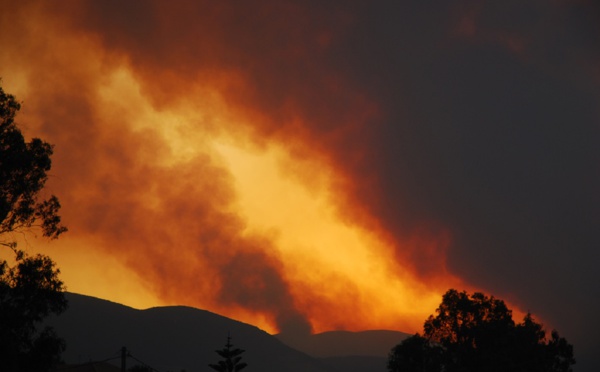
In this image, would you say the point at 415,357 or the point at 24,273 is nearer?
the point at 24,273

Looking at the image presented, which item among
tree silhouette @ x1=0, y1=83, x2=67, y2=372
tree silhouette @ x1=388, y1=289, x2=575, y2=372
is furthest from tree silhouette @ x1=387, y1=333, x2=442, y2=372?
tree silhouette @ x1=0, y1=83, x2=67, y2=372

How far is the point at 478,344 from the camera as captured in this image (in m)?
92.8

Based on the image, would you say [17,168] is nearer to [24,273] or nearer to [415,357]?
[24,273]

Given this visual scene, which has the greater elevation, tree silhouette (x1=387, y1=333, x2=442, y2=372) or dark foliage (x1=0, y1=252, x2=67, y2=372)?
tree silhouette (x1=387, y1=333, x2=442, y2=372)

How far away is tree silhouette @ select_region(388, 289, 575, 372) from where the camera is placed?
294 ft

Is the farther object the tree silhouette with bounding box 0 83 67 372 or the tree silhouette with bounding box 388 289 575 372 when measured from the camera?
the tree silhouette with bounding box 388 289 575 372

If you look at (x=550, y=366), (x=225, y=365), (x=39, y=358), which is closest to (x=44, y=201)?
(x=39, y=358)

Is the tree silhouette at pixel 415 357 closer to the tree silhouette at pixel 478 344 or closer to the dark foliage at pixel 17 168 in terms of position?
the tree silhouette at pixel 478 344

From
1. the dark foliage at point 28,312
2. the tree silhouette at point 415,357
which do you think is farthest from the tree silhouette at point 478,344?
the dark foliage at point 28,312

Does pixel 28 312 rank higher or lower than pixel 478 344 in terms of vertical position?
lower

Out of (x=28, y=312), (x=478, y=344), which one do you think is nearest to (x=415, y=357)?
(x=478, y=344)

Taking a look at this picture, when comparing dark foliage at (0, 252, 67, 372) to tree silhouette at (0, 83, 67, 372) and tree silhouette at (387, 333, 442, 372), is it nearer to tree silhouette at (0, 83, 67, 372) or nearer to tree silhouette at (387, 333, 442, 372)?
tree silhouette at (0, 83, 67, 372)

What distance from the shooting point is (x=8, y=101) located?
1740 inches

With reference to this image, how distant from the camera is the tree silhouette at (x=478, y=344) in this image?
294 ft
